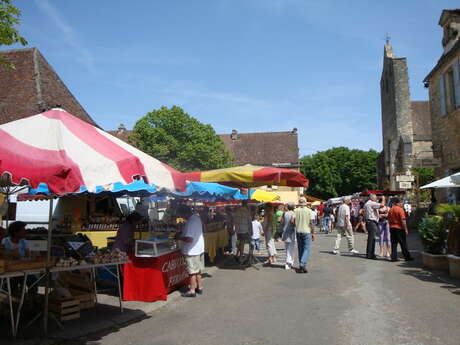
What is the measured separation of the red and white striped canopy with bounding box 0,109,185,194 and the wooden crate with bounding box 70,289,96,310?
2.26 m

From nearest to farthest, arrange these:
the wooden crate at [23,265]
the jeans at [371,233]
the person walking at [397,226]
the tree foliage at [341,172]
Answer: the wooden crate at [23,265] < the person walking at [397,226] < the jeans at [371,233] < the tree foliage at [341,172]

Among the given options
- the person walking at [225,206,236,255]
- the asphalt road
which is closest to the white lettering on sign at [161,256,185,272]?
the asphalt road

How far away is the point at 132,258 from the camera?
7047 mm

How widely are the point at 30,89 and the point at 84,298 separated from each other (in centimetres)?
1407

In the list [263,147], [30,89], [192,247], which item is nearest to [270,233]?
[192,247]

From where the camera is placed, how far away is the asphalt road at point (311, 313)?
16.7ft

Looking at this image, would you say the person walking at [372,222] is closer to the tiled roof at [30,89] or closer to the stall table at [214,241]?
the stall table at [214,241]

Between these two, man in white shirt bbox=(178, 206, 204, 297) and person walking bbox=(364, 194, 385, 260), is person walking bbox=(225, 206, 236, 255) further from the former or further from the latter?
man in white shirt bbox=(178, 206, 204, 297)

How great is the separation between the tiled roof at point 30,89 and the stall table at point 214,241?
924cm

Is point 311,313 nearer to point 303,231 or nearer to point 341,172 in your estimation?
point 303,231

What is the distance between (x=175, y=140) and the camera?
126ft

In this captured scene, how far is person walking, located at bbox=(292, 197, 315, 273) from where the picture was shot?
10000mm

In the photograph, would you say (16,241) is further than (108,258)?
No

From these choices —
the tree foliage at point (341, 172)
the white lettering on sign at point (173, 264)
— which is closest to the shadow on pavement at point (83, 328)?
the white lettering on sign at point (173, 264)
